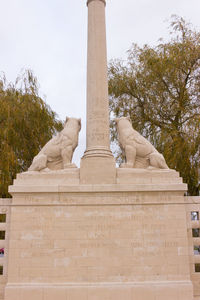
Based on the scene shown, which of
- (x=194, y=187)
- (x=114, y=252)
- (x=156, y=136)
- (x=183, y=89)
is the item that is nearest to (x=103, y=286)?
(x=114, y=252)

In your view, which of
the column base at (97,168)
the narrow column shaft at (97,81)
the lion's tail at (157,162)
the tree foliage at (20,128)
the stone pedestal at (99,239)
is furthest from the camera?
the tree foliage at (20,128)

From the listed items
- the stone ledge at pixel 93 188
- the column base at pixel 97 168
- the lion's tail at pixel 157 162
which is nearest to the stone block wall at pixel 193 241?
the stone ledge at pixel 93 188

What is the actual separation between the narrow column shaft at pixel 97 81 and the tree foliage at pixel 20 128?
19.7ft

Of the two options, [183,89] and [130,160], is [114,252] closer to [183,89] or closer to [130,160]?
[130,160]

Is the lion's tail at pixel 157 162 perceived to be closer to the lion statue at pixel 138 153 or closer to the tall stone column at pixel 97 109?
the lion statue at pixel 138 153

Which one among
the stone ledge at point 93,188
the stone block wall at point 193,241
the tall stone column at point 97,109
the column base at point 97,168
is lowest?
the stone block wall at point 193,241

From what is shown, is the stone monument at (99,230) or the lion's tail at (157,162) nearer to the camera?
the stone monument at (99,230)

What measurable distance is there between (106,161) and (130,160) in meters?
0.91

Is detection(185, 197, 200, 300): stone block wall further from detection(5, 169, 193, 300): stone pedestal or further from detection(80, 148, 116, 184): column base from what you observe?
detection(80, 148, 116, 184): column base

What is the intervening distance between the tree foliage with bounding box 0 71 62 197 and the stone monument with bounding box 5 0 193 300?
526 cm

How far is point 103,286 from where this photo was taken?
10.0m

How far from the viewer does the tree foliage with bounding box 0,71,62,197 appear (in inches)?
639

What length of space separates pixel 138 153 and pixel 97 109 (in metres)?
2.18

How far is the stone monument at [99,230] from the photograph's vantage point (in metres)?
10.1
